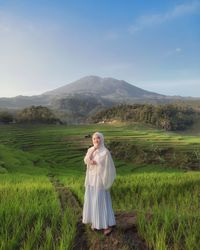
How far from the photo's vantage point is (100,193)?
879cm

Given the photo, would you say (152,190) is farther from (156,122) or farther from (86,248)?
(156,122)

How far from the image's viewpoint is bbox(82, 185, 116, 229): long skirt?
8672mm

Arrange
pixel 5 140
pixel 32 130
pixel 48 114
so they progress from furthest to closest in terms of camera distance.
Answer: pixel 48 114 < pixel 32 130 < pixel 5 140

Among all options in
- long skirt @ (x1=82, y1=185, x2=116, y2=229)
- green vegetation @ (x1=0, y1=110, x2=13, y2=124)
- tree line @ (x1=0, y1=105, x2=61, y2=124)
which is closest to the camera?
long skirt @ (x1=82, y1=185, x2=116, y2=229)

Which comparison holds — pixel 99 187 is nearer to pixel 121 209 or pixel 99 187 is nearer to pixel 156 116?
pixel 121 209

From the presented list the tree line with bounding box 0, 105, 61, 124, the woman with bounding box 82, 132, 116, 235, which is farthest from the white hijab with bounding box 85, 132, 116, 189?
the tree line with bounding box 0, 105, 61, 124

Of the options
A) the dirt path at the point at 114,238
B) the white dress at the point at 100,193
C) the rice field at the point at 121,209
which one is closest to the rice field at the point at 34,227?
the rice field at the point at 121,209

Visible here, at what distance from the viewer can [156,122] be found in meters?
124

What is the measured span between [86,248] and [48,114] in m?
103

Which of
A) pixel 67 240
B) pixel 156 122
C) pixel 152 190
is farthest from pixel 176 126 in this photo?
pixel 67 240

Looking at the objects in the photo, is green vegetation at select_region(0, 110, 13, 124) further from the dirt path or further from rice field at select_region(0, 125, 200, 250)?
the dirt path

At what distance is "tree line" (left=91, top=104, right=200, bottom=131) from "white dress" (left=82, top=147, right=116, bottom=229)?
111645 mm

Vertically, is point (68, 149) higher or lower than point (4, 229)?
lower

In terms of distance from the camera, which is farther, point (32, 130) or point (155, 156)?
point (32, 130)
